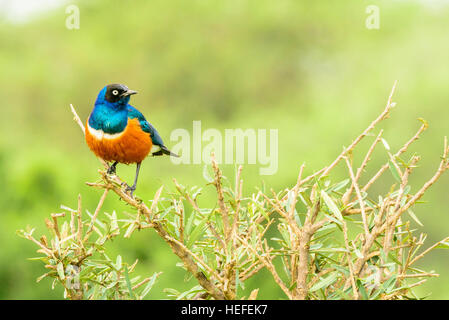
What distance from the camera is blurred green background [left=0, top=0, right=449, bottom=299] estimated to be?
8.27 meters

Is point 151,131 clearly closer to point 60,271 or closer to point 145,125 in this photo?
point 145,125

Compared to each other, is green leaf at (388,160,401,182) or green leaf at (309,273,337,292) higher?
green leaf at (388,160,401,182)

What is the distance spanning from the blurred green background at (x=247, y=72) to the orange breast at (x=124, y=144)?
17.6 feet

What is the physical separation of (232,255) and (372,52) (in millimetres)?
10610

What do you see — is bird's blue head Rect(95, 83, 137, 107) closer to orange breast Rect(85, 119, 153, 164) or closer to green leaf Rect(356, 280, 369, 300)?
orange breast Rect(85, 119, 153, 164)

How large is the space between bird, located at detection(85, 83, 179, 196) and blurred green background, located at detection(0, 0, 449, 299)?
535cm

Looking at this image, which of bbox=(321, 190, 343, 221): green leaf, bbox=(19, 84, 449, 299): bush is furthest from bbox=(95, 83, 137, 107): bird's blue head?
bbox=(321, 190, 343, 221): green leaf

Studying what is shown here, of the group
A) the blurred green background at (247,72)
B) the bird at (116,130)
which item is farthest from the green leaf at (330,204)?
the blurred green background at (247,72)

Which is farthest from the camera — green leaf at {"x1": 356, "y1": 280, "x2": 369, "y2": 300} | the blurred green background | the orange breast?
the blurred green background

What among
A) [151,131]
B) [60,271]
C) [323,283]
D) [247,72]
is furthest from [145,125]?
[247,72]

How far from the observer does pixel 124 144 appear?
118cm

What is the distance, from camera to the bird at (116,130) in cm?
116
